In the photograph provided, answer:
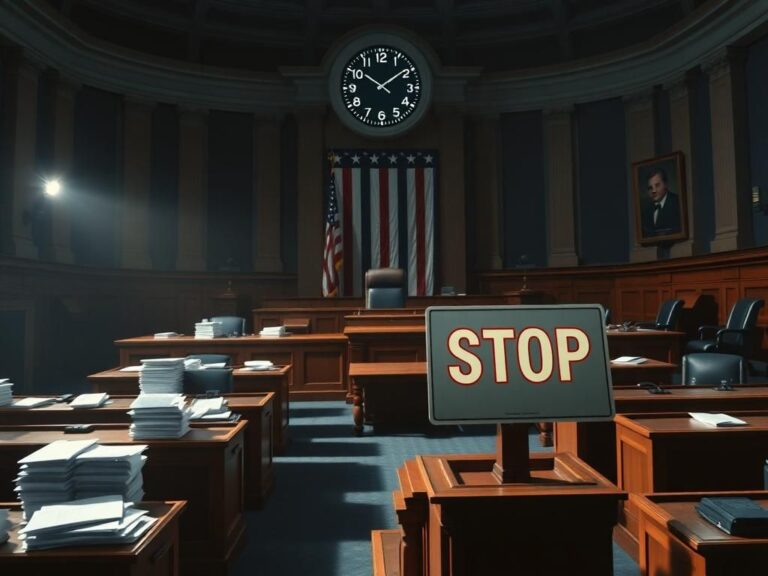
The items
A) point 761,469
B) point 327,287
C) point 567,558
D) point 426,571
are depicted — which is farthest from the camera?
point 327,287

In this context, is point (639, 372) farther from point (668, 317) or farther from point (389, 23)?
point (389, 23)

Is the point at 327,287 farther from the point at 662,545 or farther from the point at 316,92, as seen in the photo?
the point at 662,545

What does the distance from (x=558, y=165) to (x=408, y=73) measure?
329cm

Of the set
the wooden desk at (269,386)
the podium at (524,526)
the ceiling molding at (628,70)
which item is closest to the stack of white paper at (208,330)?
the wooden desk at (269,386)

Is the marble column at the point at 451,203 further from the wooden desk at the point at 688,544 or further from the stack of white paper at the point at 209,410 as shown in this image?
the wooden desk at the point at 688,544

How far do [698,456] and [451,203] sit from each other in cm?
908

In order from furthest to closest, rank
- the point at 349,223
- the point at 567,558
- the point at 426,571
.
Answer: the point at 349,223 < the point at 426,571 < the point at 567,558

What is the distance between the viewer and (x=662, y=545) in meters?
1.76

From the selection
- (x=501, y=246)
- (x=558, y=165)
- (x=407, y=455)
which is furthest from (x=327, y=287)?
(x=407, y=455)

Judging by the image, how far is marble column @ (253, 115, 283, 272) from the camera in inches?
452

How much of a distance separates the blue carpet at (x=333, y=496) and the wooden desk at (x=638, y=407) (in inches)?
18.6

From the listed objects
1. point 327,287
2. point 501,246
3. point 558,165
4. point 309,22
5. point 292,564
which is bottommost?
point 292,564

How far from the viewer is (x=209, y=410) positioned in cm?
303

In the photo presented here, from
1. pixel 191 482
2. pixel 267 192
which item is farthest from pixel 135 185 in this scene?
pixel 191 482
